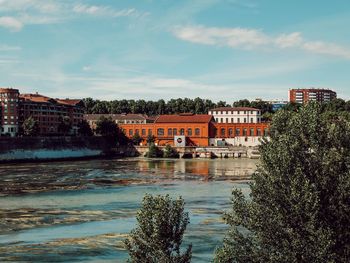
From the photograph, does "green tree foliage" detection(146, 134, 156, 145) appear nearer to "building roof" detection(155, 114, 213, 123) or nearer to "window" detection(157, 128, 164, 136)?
"window" detection(157, 128, 164, 136)

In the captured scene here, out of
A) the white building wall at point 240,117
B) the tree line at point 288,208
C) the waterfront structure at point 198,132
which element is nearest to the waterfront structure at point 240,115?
the white building wall at point 240,117

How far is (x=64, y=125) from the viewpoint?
141m

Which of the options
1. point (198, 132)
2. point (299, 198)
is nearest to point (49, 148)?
point (198, 132)

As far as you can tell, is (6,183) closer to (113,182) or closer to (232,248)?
(113,182)

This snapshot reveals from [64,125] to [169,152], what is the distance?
110ft

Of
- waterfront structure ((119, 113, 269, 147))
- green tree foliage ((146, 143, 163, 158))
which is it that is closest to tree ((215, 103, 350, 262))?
green tree foliage ((146, 143, 163, 158))

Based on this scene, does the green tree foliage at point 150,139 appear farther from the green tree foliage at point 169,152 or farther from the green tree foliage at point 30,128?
the green tree foliage at point 30,128

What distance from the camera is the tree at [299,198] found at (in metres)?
18.0

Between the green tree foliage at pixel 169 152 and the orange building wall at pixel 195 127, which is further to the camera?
the orange building wall at pixel 195 127

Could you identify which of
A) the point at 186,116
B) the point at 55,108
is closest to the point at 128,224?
the point at 186,116

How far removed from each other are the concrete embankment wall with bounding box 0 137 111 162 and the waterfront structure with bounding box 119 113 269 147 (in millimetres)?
13114

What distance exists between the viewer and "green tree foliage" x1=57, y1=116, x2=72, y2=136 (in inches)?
5539

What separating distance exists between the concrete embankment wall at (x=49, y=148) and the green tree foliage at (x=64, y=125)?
15.0 meters

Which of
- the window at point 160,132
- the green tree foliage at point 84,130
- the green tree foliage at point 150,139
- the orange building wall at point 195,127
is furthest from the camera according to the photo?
the green tree foliage at point 84,130
